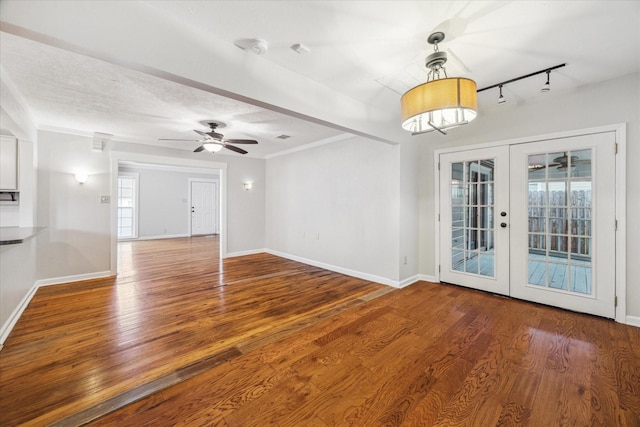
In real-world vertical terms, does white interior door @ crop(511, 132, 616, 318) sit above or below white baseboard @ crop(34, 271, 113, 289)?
above

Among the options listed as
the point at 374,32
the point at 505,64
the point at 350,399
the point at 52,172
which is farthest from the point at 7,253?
the point at 505,64

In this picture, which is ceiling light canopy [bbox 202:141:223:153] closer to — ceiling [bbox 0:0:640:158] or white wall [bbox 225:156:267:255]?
ceiling [bbox 0:0:640:158]

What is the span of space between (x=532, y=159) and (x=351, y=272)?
10.0 ft

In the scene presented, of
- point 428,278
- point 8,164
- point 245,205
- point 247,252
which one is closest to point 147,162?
point 245,205

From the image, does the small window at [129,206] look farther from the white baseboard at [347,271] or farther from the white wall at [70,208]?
the white baseboard at [347,271]

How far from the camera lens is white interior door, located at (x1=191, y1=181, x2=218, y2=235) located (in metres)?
9.87

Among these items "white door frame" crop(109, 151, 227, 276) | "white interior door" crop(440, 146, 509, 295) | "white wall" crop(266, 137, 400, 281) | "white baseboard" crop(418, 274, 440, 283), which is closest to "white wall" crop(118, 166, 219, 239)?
"white door frame" crop(109, 151, 227, 276)

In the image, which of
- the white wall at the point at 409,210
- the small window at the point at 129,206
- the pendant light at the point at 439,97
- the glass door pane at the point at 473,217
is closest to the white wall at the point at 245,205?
the white wall at the point at 409,210

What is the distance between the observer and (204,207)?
1014 cm

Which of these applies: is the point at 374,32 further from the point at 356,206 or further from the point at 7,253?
the point at 7,253

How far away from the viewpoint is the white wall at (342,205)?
4.01m

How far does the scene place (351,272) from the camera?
4.55 meters

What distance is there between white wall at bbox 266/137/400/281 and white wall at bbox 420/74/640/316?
3.80ft

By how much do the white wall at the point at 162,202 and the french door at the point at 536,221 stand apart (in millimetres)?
9047
